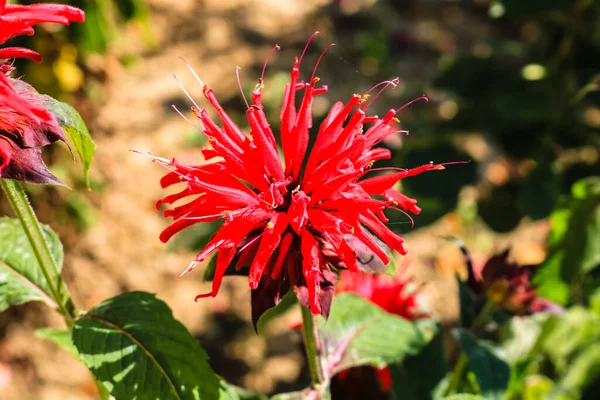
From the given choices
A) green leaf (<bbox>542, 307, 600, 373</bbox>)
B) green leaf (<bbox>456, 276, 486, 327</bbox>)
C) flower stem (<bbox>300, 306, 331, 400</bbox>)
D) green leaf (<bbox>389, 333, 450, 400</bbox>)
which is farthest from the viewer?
green leaf (<bbox>542, 307, 600, 373</bbox>)

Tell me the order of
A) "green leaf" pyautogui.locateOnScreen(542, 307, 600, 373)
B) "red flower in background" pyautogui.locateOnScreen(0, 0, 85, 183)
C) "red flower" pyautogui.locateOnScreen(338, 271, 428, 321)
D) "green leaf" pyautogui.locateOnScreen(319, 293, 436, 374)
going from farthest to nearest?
"green leaf" pyautogui.locateOnScreen(542, 307, 600, 373), "red flower" pyautogui.locateOnScreen(338, 271, 428, 321), "green leaf" pyautogui.locateOnScreen(319, 293, 436, 374), "red flower in background" pyautogui.locateOnScreen(0, 0, 85, 183)

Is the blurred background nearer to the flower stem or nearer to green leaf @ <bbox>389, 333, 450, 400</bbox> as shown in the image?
green leaf @ <bbox>389, 333, 450, 400</bbox>

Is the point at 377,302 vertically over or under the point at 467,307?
under

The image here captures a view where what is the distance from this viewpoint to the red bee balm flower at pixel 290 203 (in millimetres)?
725

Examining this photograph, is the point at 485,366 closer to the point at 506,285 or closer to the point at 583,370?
the point at 506,285

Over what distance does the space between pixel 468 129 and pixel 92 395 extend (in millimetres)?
1519

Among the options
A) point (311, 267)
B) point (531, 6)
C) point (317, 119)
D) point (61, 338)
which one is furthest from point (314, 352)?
point (531, 6)

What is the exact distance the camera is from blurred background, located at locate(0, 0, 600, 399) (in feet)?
5.50

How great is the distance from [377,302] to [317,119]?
525mm

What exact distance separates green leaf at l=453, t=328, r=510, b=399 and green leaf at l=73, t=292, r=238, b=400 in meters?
0.44

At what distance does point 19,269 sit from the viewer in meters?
0.86

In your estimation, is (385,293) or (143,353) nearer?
(143,353)

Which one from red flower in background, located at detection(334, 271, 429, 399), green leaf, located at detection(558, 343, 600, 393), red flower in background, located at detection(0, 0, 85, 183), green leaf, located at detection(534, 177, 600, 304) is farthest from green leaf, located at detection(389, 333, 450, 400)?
red flower in background, located at detection(0, 0, 85, 183)

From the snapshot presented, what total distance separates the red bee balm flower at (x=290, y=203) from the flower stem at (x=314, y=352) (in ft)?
0.27
